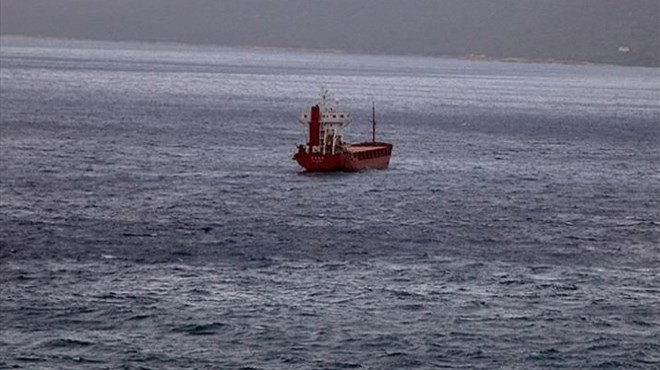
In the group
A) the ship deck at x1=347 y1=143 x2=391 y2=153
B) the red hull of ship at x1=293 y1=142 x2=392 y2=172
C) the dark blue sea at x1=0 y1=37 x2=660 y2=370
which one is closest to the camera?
the dark blue sea at x1=0 y1=37 x2=660 y2=370

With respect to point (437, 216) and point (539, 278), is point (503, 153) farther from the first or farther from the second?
point (539, 278)

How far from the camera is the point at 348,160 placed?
102m

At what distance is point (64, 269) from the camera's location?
58219 millimetres

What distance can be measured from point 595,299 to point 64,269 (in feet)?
63.4

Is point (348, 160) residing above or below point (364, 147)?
above

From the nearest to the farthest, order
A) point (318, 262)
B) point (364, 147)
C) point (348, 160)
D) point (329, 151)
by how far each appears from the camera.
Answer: point (318, 262) < point (348, 160) < point (329, 151) < point (364, 147)

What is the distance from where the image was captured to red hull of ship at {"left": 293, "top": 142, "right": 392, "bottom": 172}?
10025 cm

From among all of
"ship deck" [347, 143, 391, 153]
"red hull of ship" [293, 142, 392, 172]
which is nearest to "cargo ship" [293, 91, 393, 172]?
"red hull of ship" [293, 142, 392, 172]

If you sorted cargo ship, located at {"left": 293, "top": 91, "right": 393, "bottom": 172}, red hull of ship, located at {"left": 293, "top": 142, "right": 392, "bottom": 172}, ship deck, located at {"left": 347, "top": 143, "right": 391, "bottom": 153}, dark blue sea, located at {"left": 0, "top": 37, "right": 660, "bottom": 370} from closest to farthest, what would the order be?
dark blue sea, located at {"left": 0, "top": 37, "right": 660, "bottom": 370}, red hull of ship, located at {"left": 293, "top": 142, "right": 392, "bottom": 172}, cargo ship, located at {"left": 293, "top": 91, "right": 393, "bottom": 172}, ship deck, located at {"left": 347, "top": 143, "right": 391, "bottom": 153}

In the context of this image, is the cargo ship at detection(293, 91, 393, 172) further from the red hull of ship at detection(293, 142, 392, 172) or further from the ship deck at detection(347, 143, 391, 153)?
the ship deck at detection(347, 143, 391, 153)

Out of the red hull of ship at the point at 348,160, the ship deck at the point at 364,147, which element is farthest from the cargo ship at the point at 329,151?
the ship deck at the point at 364,147

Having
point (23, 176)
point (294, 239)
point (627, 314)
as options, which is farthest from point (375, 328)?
point (23, 176)

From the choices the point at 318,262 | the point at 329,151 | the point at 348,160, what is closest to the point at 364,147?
the point at 329,151

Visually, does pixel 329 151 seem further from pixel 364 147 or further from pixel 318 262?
pixel 318 262
